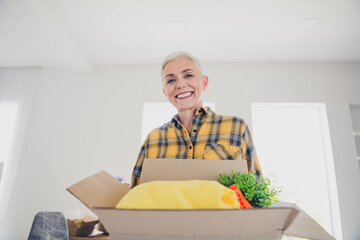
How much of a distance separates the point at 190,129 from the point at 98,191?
2.04ft

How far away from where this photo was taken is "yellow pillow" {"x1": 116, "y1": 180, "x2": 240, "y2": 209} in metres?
0.32

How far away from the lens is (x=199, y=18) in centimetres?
248

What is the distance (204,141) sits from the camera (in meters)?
0.91

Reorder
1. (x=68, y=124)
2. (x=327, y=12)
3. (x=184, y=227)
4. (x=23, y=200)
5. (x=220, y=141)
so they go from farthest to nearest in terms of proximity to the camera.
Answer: (x=68, y=124)
(x=23, y=200)
(x=327, y=12)
(x=220, y=141)
(x=184, y=227)

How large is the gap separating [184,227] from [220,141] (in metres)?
0.61

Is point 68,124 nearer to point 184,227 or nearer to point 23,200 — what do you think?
point 23,200

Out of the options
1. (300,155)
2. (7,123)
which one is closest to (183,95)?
(300,155)

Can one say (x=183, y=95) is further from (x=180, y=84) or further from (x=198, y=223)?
(x=198, y=223)

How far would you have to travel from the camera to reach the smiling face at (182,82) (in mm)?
963

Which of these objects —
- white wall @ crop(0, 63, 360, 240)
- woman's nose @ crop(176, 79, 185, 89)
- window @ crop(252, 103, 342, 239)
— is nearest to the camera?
woman's nose @ crop(176, 79, 185, 89)

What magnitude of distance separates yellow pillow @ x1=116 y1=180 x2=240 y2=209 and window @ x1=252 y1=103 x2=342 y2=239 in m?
2.75

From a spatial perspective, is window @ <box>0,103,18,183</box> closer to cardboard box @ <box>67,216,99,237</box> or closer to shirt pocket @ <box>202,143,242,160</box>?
cardboard box @ <box>67,216,99,237</box>

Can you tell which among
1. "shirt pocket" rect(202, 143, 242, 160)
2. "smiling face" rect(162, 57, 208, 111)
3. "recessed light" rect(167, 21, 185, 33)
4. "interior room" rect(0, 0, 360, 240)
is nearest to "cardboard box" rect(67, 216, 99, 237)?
"shirt pocket" rect(202, 143, 242, 160)

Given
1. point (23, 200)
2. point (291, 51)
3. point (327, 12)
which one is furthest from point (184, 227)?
point (23, 200)
